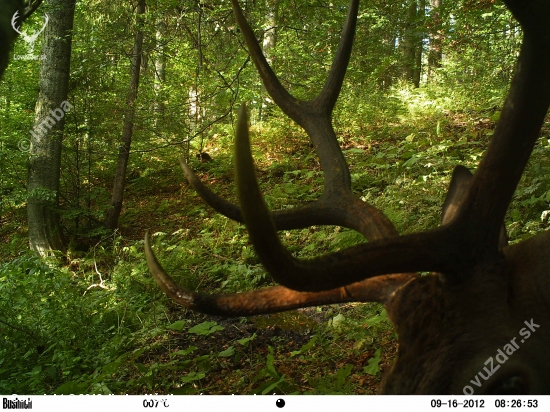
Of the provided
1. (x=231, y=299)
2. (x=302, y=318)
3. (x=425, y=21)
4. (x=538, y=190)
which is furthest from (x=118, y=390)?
(x=425, y=21)

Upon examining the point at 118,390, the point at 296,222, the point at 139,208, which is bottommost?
the point at 118,390

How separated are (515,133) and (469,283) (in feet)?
1.97

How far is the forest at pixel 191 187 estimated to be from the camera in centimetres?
402

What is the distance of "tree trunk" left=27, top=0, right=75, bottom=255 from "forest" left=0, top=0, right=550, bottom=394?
1.0 inches

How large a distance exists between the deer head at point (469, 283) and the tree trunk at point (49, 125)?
7.12 meters

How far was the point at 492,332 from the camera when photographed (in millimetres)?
1713

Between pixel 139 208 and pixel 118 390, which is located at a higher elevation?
pixel 139 208

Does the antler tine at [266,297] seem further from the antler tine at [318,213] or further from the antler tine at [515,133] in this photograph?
the antler tine at [515,133]

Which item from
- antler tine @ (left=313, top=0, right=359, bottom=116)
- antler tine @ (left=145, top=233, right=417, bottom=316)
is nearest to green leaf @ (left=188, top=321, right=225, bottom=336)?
antler tine @ (left=145, top=233, right=417, bottom=316)

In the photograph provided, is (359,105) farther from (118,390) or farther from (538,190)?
(118,390)

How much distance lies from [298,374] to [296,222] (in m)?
1.73

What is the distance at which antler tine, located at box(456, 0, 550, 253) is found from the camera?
1.46 metres

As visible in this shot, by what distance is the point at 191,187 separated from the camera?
8.08 m

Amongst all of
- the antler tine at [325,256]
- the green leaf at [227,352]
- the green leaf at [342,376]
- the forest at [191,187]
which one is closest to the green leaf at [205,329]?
the forest at [191,187]
